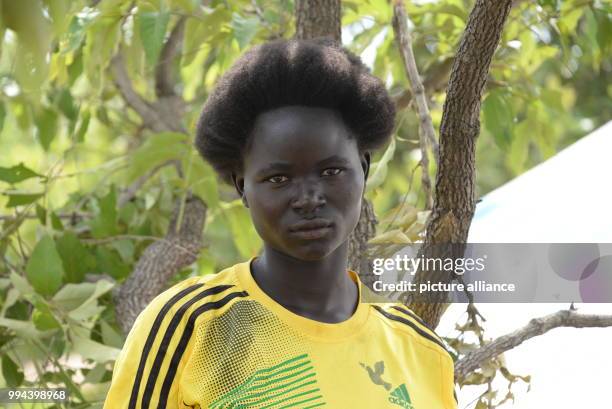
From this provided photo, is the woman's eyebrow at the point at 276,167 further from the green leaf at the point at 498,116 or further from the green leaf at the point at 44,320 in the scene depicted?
the green leaf at the point at 498,116

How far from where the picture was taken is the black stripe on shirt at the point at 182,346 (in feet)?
3.16

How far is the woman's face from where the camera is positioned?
3.26 ft

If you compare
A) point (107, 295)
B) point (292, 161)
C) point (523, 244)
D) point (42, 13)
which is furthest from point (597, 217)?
point (42, 13)

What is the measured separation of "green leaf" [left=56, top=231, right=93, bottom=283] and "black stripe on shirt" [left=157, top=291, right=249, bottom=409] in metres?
1.10

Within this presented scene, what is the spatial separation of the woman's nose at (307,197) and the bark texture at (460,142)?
0.35 m

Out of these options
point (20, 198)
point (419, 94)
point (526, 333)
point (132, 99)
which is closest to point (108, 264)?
point (20, 198)

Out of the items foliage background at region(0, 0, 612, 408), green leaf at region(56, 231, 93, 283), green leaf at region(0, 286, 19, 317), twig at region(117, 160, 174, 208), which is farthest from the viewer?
twig at region(117, 160, 174, 208)

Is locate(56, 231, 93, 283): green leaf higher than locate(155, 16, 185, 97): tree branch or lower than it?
lower

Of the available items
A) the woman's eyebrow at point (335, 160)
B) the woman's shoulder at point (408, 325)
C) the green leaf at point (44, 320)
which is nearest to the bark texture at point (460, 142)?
the woman's shoulder at point (408, 325)

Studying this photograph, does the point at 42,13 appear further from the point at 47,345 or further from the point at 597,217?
the point at 47,345

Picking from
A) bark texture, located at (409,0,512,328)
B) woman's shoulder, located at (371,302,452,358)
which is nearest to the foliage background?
bark texture, located at (409,0,512,328)

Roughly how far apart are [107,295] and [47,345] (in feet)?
0.61

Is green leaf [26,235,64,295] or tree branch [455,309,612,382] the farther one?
green leaf [26,235,64,295]

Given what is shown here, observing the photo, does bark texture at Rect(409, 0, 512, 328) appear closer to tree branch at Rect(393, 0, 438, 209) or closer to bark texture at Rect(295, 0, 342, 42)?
tree branch at Rect(393, 0, 438, 209)
